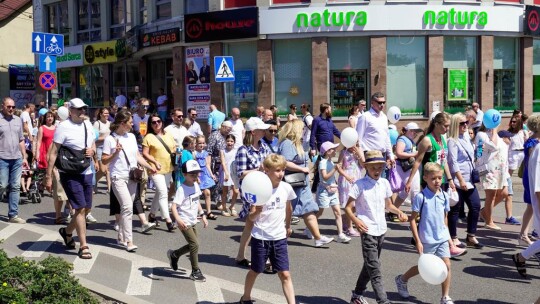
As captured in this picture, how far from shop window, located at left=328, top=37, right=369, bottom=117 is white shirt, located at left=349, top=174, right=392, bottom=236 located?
1587 centimetres

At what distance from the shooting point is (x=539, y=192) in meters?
7.13

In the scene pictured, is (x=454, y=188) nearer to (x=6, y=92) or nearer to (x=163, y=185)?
(x=163, y=185)

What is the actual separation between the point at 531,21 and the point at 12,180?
18720mm

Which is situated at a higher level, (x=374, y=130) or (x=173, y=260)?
(x=374, y=130)

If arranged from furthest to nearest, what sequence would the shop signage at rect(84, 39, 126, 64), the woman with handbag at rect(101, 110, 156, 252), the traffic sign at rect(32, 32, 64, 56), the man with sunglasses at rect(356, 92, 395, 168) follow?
the shop signage at rect(84, 39, 126, 64), the traffic sign at rect(32, 32, 64, 56), the man with sunglasses at rect(356, 92, 395, 168), the woman with handbag at rect(101, 110, 156, 252)

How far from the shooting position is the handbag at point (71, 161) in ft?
29.2

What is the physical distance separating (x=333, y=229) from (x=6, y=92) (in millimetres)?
39408

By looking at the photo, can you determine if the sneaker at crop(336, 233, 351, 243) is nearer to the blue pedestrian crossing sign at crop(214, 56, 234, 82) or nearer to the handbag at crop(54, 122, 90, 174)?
the handbag at crop(54, 122, 90, 174)

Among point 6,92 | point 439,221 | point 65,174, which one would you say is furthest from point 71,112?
point 6,92

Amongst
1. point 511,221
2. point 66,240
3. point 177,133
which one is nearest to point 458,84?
point 511,221

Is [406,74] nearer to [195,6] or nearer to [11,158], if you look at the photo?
[195,6]

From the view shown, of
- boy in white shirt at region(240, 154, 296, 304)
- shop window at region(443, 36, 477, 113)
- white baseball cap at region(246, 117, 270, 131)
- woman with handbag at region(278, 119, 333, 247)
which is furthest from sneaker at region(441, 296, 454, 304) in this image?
shop window at region(443, 36, 477, 113)

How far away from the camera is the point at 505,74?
24031 mm

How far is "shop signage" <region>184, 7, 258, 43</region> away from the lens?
23.0 meters
